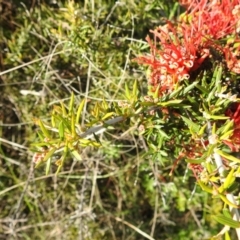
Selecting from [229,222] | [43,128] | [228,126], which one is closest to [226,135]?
[228,126]

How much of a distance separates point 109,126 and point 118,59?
504 millimetres

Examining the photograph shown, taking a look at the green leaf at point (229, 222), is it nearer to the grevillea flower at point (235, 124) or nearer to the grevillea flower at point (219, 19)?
the grevillea flower at point (235, 124)

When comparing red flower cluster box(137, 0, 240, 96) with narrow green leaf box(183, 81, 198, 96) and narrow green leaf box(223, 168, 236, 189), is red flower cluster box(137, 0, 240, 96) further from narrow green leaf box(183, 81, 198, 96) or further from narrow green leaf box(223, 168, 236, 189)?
narrow green leaf box(223, 168, 236, 189)

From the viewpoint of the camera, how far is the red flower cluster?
81cm

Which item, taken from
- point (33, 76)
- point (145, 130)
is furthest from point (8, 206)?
point (145, 130)

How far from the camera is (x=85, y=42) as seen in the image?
115cm

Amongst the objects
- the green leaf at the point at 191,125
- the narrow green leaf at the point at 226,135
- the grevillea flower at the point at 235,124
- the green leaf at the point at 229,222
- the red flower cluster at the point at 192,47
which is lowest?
the green leaf at the point at 229,222

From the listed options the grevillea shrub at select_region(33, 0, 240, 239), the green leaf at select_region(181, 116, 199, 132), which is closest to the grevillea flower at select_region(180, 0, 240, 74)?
the grevillea shrub at select_region(33, 0, 240, 239)

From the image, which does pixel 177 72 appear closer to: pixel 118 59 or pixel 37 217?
pixel 118 59

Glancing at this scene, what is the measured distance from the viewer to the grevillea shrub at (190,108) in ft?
2.50

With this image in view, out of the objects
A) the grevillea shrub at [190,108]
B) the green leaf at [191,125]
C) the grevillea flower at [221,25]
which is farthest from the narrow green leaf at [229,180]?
the grevillea flower at [221,25]

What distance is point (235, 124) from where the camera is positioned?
823mm

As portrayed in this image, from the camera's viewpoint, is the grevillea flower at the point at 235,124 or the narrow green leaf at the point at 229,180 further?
the grevillea flower at the point at 235,124

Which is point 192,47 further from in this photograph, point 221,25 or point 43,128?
point 43,128
